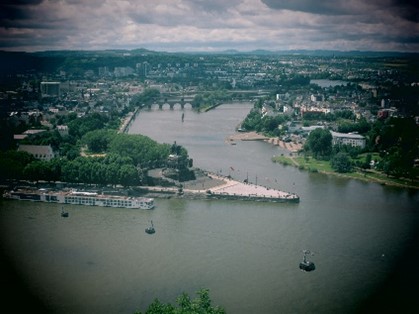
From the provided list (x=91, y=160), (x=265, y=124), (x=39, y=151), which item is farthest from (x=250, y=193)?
(x=265, y=124)

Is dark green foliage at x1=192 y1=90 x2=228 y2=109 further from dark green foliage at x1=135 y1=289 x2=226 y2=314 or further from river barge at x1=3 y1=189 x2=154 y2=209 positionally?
dark green foliage at x1=135 y1=289 x2=226 y2=314

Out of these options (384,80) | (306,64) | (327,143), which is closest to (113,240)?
(327,143)

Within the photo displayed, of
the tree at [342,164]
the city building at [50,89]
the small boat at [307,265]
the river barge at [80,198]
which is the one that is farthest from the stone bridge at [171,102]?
the small boat at [307,265]

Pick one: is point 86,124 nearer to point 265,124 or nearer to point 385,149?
point 265,124

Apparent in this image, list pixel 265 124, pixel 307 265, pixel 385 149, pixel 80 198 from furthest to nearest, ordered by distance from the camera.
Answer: pixel 265 124 → pixel 385 149 → pixel 80 198 → pixel 307 265

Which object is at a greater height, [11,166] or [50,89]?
[50,89]

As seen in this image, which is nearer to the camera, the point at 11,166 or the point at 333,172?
the point at 11,166

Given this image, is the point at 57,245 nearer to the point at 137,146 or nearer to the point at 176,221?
the point at 176,221
